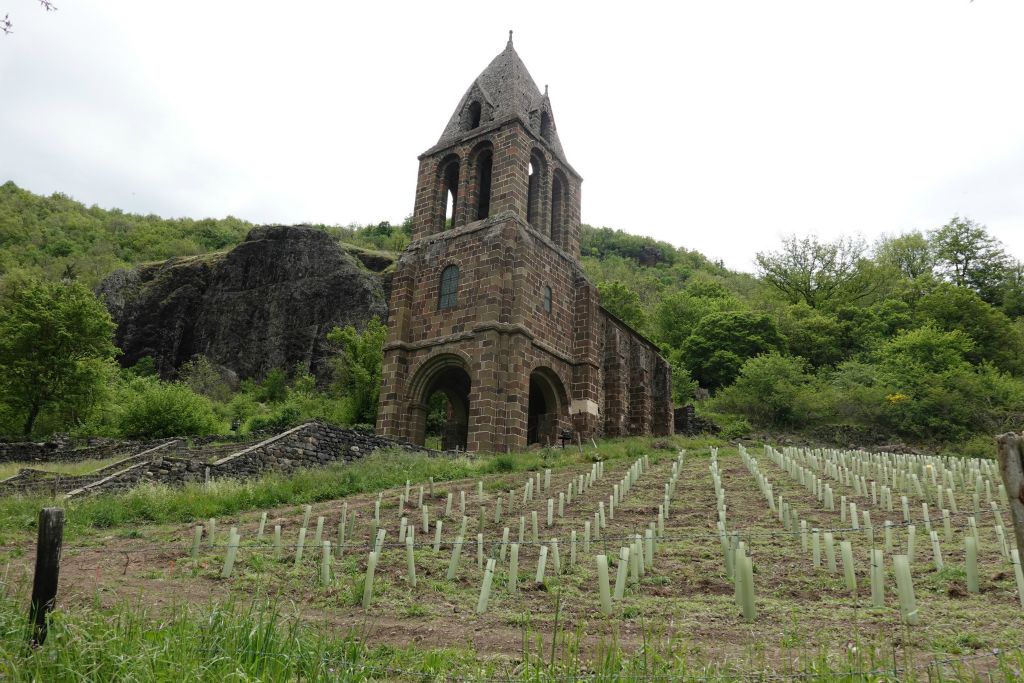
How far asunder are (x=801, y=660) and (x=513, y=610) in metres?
2.77

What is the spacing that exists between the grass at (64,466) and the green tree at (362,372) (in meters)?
10.3

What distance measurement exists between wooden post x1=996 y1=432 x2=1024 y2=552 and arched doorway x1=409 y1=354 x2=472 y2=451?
19293 mm

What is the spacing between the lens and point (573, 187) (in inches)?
1143

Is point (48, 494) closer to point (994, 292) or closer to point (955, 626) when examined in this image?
point (955, 626)

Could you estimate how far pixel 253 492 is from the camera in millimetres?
14328

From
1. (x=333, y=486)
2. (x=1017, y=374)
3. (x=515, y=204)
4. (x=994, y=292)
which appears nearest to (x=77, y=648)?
(x=333, y=486)

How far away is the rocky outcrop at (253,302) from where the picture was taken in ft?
160

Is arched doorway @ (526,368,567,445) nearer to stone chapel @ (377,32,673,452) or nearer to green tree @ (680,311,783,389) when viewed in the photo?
stone chapel @ (377,32,673,452)

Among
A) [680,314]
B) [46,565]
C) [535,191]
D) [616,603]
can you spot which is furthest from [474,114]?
[680,314]

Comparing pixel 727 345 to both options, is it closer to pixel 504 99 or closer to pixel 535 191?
pixel 535 191

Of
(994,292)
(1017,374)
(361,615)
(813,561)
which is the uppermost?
(994,292)

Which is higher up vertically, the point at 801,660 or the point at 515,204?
the point at 515,204

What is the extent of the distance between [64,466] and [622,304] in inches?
1323

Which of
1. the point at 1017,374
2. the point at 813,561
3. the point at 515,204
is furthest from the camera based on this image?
the point at 1017,374
